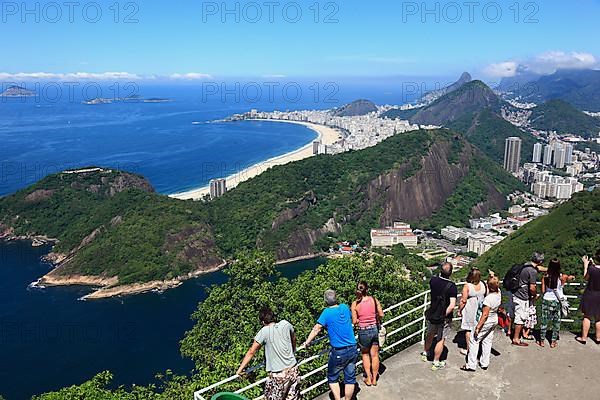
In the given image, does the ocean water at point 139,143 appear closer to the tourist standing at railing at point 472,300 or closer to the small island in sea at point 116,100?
the small island in sea at point 116,100

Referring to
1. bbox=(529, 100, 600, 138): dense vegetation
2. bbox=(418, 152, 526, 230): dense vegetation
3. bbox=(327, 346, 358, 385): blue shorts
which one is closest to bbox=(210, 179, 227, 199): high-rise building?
bbox=(418, 152, 526, 230): dense vegetation

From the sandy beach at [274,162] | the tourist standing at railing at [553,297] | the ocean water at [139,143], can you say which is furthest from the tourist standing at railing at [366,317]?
the ocean water at [139,143]

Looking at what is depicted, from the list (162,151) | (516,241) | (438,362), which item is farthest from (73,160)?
(438,362)

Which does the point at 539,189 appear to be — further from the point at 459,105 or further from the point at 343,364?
the point at 343,364

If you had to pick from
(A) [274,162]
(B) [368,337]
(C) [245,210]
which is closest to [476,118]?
(A) [274,162]

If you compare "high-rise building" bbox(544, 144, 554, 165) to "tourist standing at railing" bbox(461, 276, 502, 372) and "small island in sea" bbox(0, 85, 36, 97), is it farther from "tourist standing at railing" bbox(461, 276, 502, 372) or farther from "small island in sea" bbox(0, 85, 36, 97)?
"small island in sea" bbox(0, 85, 36, 97)

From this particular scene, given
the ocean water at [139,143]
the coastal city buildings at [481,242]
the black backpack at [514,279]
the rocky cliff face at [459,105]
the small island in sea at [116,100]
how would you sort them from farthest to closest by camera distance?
the small island in sea at [116,100] < the rocky cliff face at [459,105] < the ocean water at [139,143] < the coastal city buildings at [481,242] < the black backpack at [514,279]

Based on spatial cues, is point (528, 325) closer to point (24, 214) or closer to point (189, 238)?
point (189, 238)
